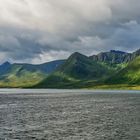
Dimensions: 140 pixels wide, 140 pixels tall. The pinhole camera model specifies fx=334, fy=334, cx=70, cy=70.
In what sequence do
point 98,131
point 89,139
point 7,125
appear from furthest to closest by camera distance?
point 7,125, point 98,131, point 89,139

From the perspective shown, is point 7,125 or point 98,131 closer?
point 98,131

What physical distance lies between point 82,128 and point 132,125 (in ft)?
42.0

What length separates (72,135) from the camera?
2559 inches

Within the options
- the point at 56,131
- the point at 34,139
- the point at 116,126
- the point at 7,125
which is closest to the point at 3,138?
the point at 34,139

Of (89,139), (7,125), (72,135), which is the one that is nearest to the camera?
(89,139)

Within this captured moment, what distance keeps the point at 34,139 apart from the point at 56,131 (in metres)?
10.6

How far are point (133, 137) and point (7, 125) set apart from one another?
3340cm

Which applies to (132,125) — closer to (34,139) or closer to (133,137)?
(133,137)

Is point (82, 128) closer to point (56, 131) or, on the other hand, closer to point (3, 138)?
point (56, 131)

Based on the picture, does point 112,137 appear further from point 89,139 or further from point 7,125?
point 7,125

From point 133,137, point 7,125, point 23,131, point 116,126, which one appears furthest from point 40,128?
point 133,137

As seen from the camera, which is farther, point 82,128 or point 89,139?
point 82,128

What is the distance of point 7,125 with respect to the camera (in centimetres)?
8144

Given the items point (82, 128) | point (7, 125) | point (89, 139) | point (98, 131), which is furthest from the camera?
point (7, 125)
